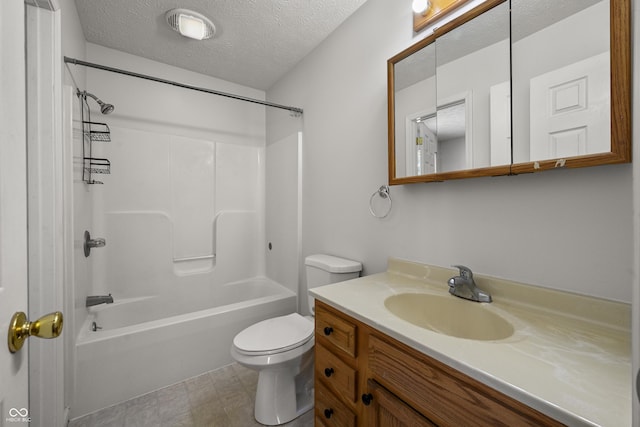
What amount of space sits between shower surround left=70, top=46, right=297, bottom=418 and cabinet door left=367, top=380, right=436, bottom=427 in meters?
1.38

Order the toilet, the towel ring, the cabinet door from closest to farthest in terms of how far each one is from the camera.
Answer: the cabinet door < the toilet < the towel ring

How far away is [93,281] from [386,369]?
92.5 inches

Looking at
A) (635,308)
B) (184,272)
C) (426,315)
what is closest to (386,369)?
(426,315)

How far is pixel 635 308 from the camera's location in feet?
0.97

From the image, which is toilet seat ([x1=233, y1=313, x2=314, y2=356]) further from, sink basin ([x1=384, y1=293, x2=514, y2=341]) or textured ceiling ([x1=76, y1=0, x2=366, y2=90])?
textured ceiling ([x1=76, y1=0, x2=366, y2=90])

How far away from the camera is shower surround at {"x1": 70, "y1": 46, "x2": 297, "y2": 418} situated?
1684 millimetres

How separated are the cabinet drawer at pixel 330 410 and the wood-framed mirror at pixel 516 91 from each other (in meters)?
1.03

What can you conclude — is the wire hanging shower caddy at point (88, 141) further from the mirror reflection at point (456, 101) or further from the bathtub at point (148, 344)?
the mirror reflection at point (456, 101)

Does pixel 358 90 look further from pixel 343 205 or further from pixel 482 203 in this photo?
pixel 482 203

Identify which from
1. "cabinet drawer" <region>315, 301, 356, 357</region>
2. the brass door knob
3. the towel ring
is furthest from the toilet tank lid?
the brass door knob

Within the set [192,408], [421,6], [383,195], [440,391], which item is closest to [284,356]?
[192,408]

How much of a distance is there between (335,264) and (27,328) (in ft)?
4.32

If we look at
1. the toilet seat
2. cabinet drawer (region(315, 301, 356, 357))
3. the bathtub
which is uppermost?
cabinet drawer (region(315, 301, 356, 357))

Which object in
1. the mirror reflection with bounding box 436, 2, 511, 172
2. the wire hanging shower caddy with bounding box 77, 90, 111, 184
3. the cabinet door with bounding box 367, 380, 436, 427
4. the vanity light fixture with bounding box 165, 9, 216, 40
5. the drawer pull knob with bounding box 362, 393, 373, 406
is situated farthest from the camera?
the wire hanging shower caddy with bounding box 77, 90, 111, 184
